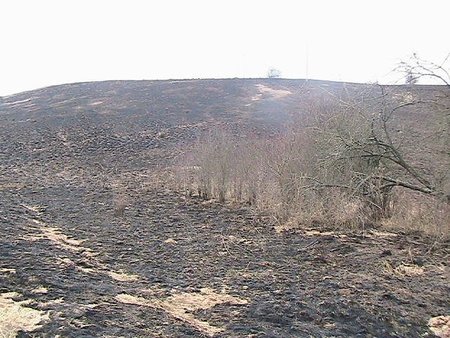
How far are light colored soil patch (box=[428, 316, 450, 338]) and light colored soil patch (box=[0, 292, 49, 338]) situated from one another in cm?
343

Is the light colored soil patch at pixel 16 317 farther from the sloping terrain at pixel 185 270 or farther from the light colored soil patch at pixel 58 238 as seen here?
the light colored soil patch at pixel 58 238

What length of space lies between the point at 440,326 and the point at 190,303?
2.41 m

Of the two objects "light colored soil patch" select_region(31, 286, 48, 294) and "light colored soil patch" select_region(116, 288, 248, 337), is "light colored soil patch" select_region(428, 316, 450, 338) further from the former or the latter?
"light colored soil patch" select_region(31, 286, 48, 294)

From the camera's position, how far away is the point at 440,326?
15.8 ft

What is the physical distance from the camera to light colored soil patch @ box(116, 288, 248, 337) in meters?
4.53

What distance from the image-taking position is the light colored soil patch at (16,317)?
379cm

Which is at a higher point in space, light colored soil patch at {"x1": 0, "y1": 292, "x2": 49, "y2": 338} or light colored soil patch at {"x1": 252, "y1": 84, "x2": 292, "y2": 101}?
light colored soil patch at {"x1": 252, "y1": 84, "x2": 292, "y2": 101}

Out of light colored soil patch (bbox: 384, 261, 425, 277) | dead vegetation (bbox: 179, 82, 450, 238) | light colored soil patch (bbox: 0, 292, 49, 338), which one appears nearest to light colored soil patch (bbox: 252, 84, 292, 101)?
dead vegetation (bbox: 179, 82, 450, 238)

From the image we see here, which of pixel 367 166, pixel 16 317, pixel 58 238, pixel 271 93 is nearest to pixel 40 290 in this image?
pixel 16 317

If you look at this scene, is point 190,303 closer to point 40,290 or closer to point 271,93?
point 40,290

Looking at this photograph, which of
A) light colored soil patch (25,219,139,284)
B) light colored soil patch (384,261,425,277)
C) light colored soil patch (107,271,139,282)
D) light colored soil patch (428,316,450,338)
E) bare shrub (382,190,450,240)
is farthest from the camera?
bare shrub (382,190,450,240)

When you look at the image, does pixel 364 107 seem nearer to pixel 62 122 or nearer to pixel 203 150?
pixel 203 150

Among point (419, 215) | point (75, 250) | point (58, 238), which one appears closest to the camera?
point (75, 250)

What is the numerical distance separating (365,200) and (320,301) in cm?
421
